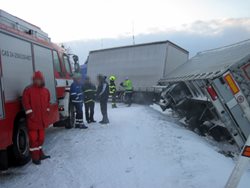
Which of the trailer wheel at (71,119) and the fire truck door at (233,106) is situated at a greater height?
the fire truck door at (233,106)

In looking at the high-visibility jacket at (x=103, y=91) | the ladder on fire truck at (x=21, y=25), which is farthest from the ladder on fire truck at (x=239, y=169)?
the high-visibility jacket at (x=103, y=91)

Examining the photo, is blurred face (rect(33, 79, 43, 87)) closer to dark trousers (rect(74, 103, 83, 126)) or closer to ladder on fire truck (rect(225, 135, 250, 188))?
dark trousers (rect(74, 103, 83, 126))

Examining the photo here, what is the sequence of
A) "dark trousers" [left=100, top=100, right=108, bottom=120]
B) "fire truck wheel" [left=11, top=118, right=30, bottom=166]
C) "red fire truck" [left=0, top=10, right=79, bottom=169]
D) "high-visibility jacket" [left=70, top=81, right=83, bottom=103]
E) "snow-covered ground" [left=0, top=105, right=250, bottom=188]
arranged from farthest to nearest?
1. "dark trousers" [left=100, top=100, right=108, bottom=120]
2. "high-visibility jacket" [left=70, top=81, right=83, bottom=103]
3. "fire truck wheel" [left=11, top=118, right=30, bottom=166]
4. "red fire truck" [left=0, top=10, right=79, bottom=169]
5. "snow-covered ground" [left=0, top=105, right=250, bottom=188]

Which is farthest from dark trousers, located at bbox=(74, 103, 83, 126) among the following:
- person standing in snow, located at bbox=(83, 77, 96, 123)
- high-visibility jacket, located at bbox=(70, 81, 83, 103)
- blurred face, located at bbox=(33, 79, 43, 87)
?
blurred face, located at bbox=(33, 79, 43, 87)

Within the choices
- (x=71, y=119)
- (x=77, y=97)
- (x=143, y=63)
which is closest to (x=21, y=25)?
(x=77, y=97)

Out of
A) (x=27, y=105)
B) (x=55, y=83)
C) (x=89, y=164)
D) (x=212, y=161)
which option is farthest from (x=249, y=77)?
(x=55, y=83)

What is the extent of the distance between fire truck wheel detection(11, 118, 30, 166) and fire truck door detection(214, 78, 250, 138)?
3734 millimetres

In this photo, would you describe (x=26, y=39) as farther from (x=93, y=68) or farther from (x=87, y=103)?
Result: (x=93, y=68)

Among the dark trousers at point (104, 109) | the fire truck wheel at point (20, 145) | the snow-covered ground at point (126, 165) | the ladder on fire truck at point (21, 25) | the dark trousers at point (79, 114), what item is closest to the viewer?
the snow-covered ground at point (126, 165)

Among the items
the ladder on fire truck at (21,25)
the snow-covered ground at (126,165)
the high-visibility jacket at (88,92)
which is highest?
the ladder on fire truck at (21,25)

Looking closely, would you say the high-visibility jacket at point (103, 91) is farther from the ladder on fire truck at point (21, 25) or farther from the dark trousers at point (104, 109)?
the ladder on fire truck at point (21, 25)

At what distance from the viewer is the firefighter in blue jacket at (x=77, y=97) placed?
34.8 feet

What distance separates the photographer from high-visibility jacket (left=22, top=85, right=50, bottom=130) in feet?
21.5

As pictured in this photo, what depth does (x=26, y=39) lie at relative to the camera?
7250 millimetres
